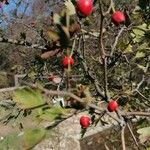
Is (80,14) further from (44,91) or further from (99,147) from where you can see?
(99,147)

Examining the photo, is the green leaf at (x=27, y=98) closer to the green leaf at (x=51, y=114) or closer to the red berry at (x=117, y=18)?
the green leaf at (x=51, y=114)

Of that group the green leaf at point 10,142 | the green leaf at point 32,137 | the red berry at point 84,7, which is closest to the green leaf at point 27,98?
the green leaf at point 32,137

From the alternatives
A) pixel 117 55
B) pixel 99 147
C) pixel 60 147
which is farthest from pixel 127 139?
pixel 117 55

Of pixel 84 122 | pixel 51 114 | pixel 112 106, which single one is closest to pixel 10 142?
pixel 84 122

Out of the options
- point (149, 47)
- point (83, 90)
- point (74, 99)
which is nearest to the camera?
point (74, 99)

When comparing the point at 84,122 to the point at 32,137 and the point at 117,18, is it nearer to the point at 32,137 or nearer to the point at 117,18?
the point at 117,18

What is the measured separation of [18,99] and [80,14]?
0.27 metres

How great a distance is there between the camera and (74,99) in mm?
1226

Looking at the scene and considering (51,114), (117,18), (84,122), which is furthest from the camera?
(84,122)

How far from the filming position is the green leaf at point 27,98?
3.82 ft

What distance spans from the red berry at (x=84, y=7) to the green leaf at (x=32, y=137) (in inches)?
12.8

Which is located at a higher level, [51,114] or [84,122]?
[51,114]

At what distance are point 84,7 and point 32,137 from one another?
37 centimetres

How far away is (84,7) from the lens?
1305 mm
